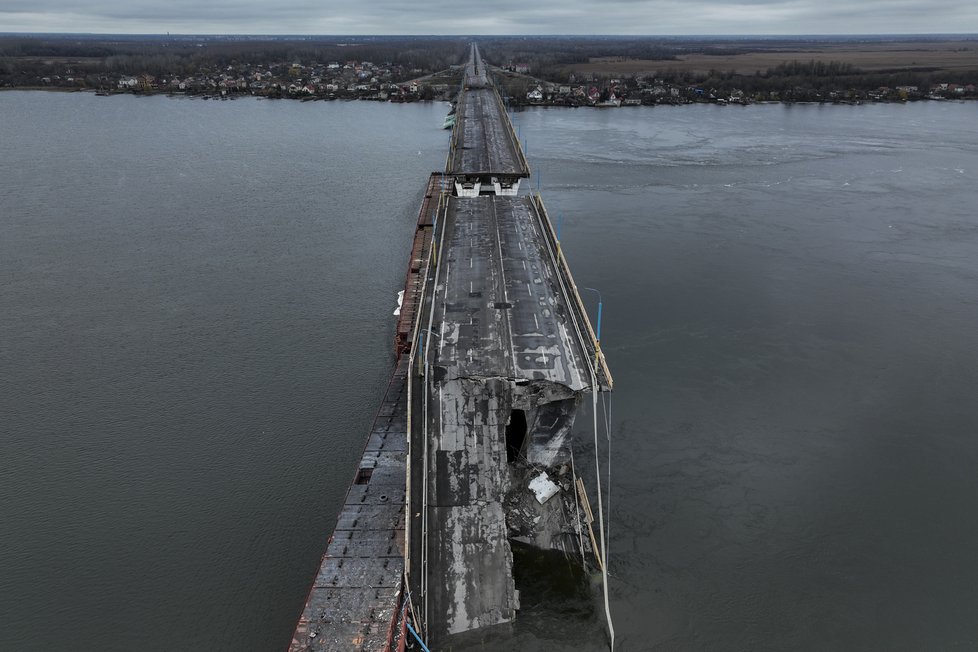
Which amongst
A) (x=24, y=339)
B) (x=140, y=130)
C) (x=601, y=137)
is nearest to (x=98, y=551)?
(x=24, y=339)

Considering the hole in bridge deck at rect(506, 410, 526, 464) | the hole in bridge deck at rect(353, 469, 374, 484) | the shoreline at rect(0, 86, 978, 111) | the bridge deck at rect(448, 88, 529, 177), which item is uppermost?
the shoreline at rect(0, 86, 978, 111)

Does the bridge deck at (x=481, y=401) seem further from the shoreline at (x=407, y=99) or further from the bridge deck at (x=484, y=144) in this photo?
the shoreline at (x=407, y=99)

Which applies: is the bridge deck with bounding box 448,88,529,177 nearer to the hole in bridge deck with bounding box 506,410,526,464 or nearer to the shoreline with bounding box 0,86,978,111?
the hole in bridge deck with bounding box 506,410,526,464

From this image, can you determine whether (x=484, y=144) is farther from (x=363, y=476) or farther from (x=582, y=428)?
(x=363, y=476)

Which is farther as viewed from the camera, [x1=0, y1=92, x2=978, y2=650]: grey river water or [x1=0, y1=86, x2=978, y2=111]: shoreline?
[x1=0, y1=86, x2=978, y2=111]: shoreline

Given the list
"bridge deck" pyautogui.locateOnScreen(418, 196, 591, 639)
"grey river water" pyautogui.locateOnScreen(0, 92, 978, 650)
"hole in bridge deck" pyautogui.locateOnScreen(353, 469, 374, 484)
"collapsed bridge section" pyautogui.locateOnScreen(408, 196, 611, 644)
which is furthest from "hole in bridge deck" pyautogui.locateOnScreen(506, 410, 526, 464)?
"hole in bridge deck" pyautogui.locateOnScreen(353, 469, 374, 484)

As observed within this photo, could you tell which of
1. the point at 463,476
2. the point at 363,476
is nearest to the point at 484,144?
the point at 363,476

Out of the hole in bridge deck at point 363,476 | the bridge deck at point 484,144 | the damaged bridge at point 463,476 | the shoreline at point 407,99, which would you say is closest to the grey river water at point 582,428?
the hole in bridge deck at point 363,476
